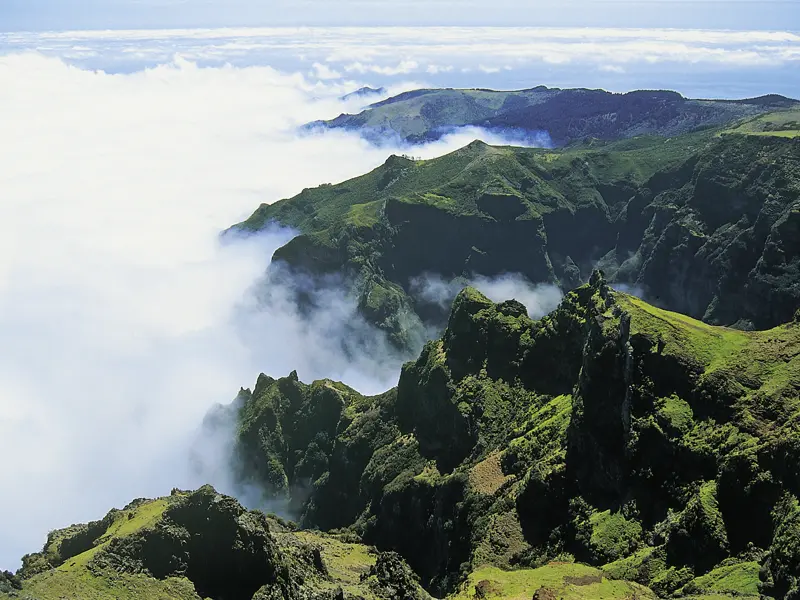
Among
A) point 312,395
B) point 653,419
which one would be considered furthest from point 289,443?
point 653,419

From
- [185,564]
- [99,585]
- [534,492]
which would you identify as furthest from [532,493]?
[99,585]

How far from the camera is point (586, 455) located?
91250 mm

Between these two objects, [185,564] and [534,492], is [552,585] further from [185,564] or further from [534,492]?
[185,564]

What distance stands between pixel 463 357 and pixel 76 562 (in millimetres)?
80949

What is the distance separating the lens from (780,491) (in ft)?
215

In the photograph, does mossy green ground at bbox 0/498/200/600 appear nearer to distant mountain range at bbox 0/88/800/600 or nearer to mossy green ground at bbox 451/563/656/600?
distant mountain range at bbox 0/88/800/600

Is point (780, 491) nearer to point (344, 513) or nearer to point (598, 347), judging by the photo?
point (598, 347)

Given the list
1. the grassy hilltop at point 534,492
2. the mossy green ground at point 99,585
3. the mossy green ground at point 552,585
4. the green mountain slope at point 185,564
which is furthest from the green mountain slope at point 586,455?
the mossy green ground at point 99,585

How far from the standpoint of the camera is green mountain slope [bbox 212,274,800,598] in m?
69.1

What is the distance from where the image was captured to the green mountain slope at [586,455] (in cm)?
6906

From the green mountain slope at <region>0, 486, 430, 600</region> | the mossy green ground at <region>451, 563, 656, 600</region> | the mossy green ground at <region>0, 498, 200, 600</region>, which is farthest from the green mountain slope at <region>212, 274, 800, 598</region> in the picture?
the mossy green ground at <region>0, 498, 200, 600</region>

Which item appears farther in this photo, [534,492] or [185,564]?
[534,492]

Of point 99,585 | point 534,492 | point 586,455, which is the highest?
point 99,585

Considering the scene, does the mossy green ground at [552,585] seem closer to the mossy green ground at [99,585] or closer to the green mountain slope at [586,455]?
the green mountain slope at [586,455]
